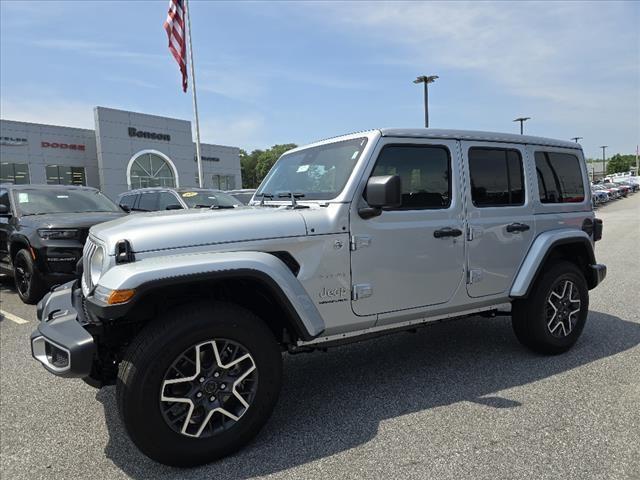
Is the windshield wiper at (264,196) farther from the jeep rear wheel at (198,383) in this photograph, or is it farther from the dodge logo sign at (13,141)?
the dodge logo sign at (13,141)

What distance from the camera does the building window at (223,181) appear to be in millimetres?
45281

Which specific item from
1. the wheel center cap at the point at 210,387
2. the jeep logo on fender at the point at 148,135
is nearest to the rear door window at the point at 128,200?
the wheel center cap at the point at 210,387

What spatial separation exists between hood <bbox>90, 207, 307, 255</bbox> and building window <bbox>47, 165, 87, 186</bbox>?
110 feet

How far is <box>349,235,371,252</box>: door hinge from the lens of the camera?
318 cm

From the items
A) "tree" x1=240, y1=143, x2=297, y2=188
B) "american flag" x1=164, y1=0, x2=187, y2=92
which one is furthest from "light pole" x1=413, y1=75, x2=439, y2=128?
"tree" x1=240, y1=143, x2=297, y2=188

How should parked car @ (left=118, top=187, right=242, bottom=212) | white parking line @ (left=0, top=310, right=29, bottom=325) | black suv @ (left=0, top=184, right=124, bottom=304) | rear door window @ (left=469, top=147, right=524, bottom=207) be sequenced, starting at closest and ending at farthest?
rear door window @ (left=469, top=147, right=524, bottom=207), white parking line @ (left=0, top=310, right=29, bottom=325), black suv @ (left=0, top=184, right=124, bottom=304), parked car @ (left=118, top=187, right=242, bottom=212)

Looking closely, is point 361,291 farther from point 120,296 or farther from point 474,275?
point 120,296

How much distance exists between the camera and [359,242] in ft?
10.5

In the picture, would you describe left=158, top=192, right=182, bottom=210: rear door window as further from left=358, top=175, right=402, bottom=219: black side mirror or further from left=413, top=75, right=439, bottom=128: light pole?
left=413, top=75, right=439, bottom=128: light pole

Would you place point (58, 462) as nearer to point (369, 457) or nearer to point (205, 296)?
point (205, 296)

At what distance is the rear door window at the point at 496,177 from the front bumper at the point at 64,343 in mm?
2960

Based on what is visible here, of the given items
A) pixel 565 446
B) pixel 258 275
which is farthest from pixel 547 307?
pixel 258 275

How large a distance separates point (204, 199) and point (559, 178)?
25.9 ft

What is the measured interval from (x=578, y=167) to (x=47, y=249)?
656cm
